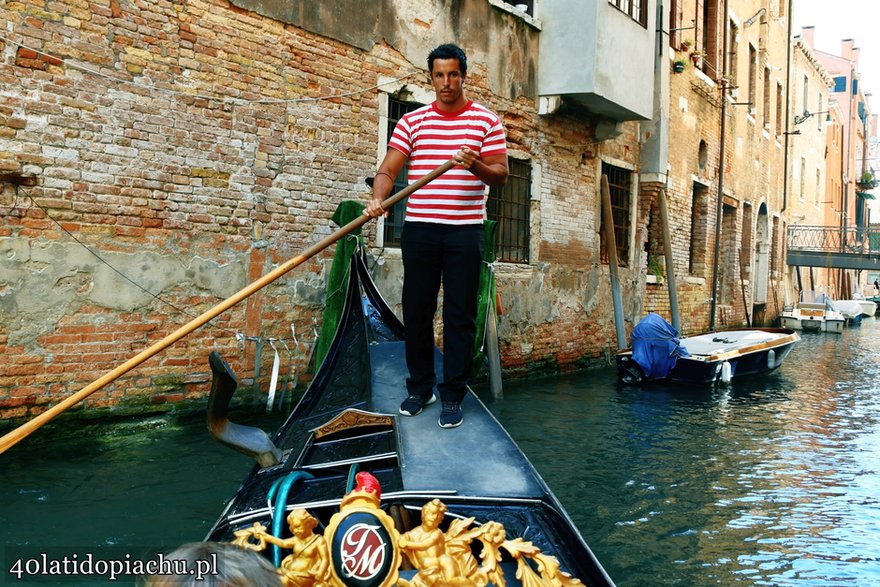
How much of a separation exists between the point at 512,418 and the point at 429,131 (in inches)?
126

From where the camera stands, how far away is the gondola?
64.6 inches

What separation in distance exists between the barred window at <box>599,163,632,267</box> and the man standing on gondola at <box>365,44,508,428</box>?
255 inches

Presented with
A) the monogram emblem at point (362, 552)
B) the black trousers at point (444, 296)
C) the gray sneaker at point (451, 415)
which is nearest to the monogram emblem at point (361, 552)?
the monogram emblem at point (362, 552)

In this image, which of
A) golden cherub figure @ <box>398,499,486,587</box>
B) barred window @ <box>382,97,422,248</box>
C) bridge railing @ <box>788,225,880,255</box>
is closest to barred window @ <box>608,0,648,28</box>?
barred window @ <box>382,97,422,248</box>

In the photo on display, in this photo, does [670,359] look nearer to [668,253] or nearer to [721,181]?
[668,253]

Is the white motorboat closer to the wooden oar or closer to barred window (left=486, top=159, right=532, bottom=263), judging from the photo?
barred window (left=486, top=159, right=532, bottom=263)

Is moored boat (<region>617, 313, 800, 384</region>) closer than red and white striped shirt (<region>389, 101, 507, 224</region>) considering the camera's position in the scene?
No

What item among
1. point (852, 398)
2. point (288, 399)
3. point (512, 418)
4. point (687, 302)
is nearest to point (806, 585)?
point (512, 418)

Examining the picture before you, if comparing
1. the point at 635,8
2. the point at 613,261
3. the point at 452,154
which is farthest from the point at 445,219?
the point at 635,8

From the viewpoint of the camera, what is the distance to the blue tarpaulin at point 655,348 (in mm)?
7383

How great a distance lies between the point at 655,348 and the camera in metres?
7.41

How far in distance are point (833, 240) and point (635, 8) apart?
14188mm

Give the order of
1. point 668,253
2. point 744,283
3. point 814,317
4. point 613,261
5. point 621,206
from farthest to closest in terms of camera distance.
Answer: point 814,317 < point 744,283 < point 668,253 < point 621,206 < point 613,261

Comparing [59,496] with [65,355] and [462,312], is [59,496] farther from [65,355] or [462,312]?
[462,312]
